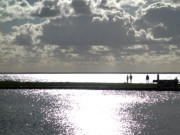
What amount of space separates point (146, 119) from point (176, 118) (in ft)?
11.0

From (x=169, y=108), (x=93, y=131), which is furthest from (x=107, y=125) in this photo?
(x=169, y=108)

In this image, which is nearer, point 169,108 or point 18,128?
point 18,128

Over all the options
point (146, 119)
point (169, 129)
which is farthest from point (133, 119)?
point (169, 129)

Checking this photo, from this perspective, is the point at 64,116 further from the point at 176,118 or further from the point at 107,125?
the point at 176,118

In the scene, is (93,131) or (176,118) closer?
(93,131)

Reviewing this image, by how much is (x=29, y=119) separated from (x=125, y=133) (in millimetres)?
12296

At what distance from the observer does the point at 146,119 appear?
3512 centimetres

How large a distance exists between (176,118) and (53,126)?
13.7 m

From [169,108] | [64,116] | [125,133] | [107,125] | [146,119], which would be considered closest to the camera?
[125,133]

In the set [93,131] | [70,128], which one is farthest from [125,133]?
[70,128]

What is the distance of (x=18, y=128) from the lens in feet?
96.9

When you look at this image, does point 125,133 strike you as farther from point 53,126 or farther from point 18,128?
point 18,128

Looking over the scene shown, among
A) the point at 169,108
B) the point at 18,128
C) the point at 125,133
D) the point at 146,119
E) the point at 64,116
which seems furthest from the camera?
the point at 169,108

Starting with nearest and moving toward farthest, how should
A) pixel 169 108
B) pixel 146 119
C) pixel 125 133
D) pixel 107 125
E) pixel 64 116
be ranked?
pixel 125 133, pixel 107 125, pixel 146 119, pixel 64 116, pixel 169 108
